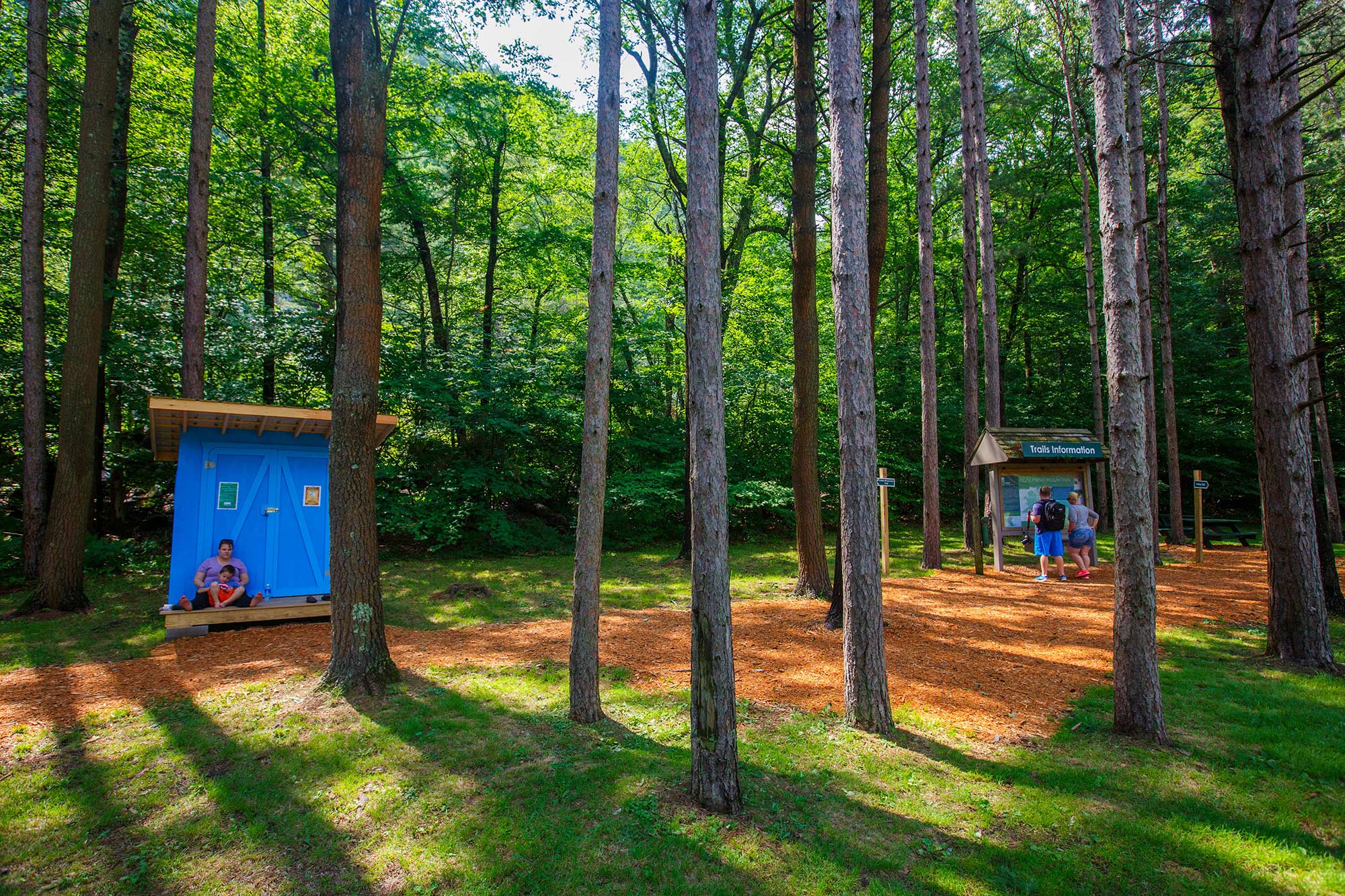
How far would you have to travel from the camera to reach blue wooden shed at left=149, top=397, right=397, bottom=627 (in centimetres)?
771

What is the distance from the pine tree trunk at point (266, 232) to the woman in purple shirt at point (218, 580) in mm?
6818

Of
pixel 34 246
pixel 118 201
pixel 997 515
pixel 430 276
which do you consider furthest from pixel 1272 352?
pixel 118 201

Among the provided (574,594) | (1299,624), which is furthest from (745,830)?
(1299,624)

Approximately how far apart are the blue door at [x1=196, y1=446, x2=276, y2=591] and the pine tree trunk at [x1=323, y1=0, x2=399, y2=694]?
393cm

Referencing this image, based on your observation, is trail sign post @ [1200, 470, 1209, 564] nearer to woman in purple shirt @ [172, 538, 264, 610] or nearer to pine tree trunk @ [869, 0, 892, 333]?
pine tree trunk @ [869, 0, 892, 333]

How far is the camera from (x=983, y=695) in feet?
17.2

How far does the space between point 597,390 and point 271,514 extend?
6122mm

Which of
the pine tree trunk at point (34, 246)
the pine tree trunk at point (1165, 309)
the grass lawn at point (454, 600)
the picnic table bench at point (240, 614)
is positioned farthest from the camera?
the pine tree trunk at point (1165, 309)

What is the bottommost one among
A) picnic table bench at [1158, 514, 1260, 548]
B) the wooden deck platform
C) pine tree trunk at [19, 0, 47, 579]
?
the wooden deck platform

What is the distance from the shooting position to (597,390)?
4832 millimetres

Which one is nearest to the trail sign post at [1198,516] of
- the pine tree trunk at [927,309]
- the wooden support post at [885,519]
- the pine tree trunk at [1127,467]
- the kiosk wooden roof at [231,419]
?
the pine tree trunk at [927,309]

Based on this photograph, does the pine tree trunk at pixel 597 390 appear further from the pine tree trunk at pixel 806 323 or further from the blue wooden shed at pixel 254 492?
the blue wooden shed at pixel 254 492

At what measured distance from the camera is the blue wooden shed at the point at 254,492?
771cm

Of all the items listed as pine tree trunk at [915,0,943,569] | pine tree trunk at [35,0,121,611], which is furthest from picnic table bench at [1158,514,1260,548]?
pine tree trunk at [35,0,121,611]
